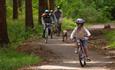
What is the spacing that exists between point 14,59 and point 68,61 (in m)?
2.37

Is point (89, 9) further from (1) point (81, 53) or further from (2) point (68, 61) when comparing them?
(1) point (81, 53)

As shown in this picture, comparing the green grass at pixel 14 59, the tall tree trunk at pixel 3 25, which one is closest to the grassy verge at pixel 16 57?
the green grass at pixel 14 59

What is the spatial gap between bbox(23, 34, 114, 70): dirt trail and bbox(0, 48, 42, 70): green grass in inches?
25.3

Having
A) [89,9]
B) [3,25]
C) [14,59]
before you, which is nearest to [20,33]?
[3,25]

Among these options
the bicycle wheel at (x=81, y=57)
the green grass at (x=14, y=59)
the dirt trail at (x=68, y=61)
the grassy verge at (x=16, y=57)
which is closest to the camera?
the green grass at (x=14, y=59)

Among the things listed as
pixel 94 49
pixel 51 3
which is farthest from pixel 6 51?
pixel 51 3

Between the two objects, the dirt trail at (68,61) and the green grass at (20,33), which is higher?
the dirt trail at (68,61)

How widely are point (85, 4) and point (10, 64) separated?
5332 cm

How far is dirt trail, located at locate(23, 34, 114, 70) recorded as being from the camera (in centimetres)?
1723

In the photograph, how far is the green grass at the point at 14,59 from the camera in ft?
55.0

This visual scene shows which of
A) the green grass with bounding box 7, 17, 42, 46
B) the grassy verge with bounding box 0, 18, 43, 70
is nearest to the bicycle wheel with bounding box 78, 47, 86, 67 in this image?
the grassy verge with bounding box 0, 18, 43, 70

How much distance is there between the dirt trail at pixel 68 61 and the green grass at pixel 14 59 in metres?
0.64

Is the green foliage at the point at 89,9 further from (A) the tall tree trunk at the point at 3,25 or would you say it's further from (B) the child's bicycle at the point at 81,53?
(B) the child's bicycle at the point at 81,53

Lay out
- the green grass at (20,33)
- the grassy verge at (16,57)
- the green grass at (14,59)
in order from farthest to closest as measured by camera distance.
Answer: the green grass at (20,33) → the grassy verge at (16,57) → the green grass at (14,59)
